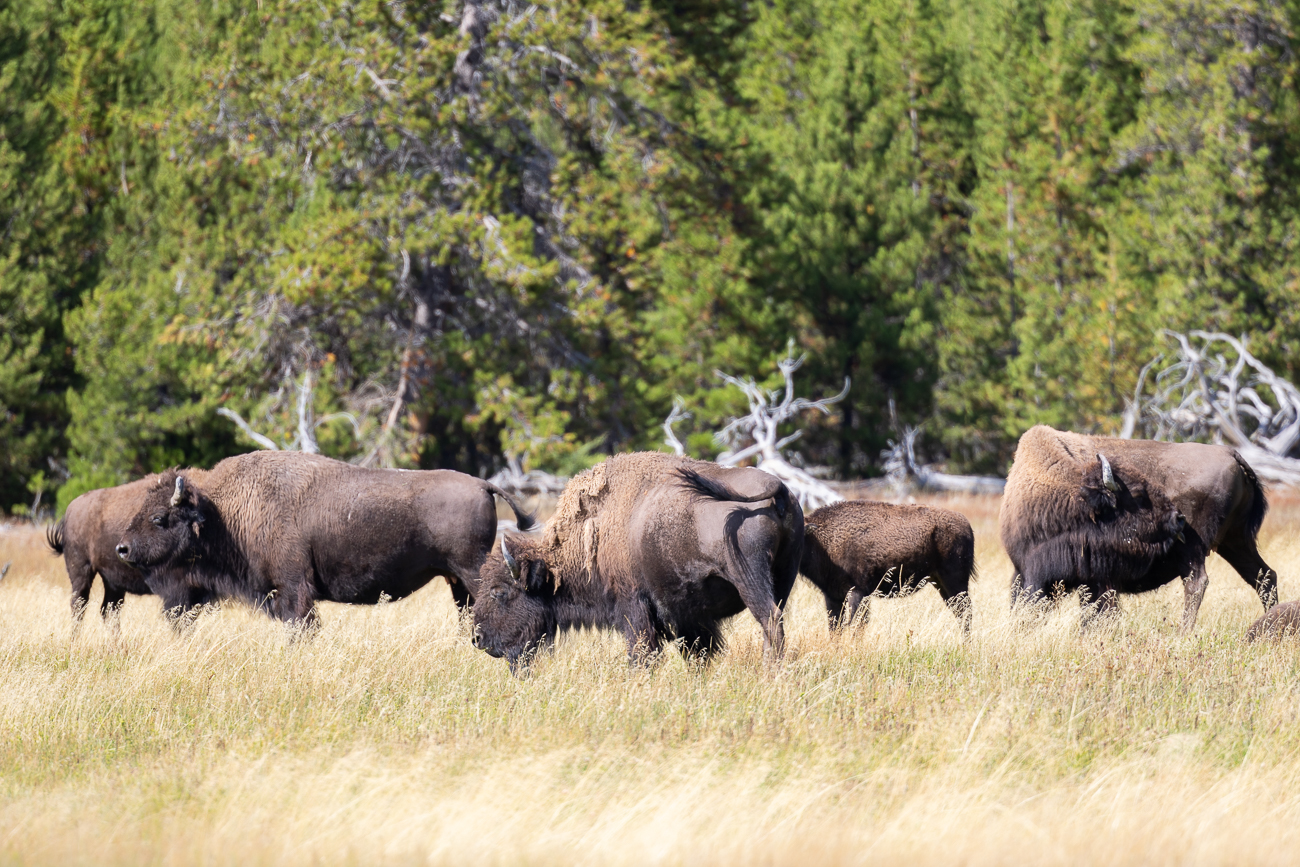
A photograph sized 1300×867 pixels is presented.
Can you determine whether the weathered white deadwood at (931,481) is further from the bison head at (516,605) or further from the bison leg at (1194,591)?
the bison head at (516,605)

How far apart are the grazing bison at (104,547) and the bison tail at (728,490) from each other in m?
4.79

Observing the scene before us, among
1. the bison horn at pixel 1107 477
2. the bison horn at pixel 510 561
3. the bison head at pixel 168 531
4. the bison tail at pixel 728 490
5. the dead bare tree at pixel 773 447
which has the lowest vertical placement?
the dead bare tree at pixel 773 447

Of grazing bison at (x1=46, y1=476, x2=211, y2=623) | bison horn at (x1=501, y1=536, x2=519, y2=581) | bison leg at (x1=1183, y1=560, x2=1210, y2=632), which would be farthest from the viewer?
grazing bison at (x1=46, y1=476, x2=211, y2=623)

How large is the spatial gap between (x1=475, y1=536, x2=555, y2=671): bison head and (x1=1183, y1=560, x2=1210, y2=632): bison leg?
4.58m

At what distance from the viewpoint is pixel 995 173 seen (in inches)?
1138

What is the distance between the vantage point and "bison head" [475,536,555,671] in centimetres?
845

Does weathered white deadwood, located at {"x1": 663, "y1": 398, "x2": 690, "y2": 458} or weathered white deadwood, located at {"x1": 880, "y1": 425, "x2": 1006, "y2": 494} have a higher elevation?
weathered white deadwood, located at {"x1": 663, "y1": 398, "x2": 690, "y2": 458}

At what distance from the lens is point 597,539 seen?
8328 millimetres

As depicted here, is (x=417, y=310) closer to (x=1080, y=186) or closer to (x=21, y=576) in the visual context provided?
(x=21, y=576)

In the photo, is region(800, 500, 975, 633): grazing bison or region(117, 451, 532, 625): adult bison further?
region(117, 451, 532, 625): adult bison

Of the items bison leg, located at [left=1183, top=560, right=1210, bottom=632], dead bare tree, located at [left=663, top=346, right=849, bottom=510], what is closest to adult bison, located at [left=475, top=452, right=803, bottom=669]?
bison leg, located at [left=1183, top=560, right=1210, bottom=632]

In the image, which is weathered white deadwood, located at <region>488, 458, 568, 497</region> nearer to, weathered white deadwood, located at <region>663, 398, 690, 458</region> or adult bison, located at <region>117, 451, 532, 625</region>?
weathered white deadwood, located at <region>663, 398, 690, 458</region>

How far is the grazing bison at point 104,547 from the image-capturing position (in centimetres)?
1115

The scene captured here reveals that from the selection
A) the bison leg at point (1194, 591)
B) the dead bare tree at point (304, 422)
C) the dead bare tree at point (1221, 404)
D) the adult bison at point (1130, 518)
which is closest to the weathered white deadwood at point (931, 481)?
the dead bare tree at point (1221, 404)
